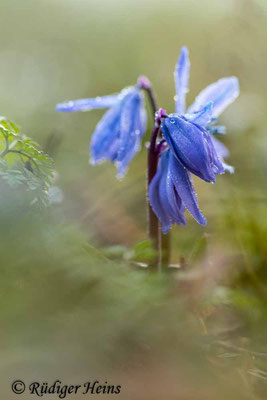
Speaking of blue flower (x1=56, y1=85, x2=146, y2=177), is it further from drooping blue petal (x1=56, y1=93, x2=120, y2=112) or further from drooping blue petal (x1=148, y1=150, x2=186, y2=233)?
drooping blue petal (x1=148, y1=150, x2=186, y2=233)

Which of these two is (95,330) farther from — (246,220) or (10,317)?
(246,220)

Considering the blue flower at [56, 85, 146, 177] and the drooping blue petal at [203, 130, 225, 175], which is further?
the blue flower at [56, 85, 146, 177]

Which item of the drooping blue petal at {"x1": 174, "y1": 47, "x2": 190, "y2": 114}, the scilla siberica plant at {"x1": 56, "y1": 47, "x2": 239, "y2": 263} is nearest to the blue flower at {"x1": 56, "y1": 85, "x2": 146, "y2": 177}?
the scilla siberica plant at {"x1": 56, "y1": 47, "x2": 239, "y2": 263}

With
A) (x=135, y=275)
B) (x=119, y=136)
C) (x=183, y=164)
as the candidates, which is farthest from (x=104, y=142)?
(x=135, y=275)

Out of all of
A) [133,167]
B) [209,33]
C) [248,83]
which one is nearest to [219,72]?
[248,83]

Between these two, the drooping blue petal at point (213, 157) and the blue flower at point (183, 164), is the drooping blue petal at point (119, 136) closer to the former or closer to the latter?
the blue flower at point (183, 164)

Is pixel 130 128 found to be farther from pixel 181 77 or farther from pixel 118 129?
pixel 181 77
